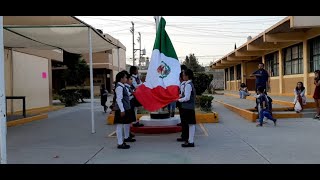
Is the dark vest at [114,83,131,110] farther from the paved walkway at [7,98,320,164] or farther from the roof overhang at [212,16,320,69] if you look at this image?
the roof overhang at [212,16,320,69]

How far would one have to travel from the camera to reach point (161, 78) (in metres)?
10.6

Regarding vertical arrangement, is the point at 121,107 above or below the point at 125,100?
below

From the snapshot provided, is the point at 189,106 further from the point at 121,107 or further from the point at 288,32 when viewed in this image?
the point at 288,32

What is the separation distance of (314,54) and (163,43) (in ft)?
36.6

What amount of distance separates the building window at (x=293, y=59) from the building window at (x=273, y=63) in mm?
2060

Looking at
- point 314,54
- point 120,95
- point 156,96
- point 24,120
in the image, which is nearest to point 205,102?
point 156,96

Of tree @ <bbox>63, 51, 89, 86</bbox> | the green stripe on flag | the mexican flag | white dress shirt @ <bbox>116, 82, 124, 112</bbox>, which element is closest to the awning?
the green stripe on flag

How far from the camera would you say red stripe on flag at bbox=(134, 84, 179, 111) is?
10234 millimetres

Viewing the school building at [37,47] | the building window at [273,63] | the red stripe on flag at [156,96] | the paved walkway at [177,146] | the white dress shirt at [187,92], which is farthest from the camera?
the building window at [273,63]

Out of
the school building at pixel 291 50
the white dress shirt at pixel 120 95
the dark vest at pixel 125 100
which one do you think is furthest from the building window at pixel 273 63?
the white dress shirt at pixel 120 95

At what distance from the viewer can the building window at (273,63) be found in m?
26.4

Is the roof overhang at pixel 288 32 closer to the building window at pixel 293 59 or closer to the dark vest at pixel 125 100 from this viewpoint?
the building window at pixel 293 59
